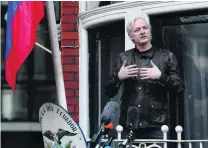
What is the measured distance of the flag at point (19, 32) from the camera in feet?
15.4

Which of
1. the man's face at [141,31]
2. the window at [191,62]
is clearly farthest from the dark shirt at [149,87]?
the window at [191,62]

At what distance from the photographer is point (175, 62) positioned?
4.56 meters

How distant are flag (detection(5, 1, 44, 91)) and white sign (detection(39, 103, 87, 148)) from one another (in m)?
0.43

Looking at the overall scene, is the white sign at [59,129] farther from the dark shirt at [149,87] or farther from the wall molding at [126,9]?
the wall molding at [126,9]

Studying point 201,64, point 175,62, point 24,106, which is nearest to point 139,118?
point 175,62

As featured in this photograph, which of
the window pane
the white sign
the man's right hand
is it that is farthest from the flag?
the window pane

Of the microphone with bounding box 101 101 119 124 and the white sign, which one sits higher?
the microphone with bounding box 101 101 119 124

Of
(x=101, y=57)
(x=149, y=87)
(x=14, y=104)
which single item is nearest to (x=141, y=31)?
(x=149, y=87)

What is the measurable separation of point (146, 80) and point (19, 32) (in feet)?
3.85

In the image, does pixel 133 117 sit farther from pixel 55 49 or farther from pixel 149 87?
pixel 55 49

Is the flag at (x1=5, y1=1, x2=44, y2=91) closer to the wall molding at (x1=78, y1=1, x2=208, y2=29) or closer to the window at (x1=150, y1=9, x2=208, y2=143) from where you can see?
the wall molding at (x1=78, y1=1, x2=208, y2=29)

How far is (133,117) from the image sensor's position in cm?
438

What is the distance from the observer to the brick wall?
5.72 meters

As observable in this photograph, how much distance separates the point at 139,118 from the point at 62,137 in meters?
0.65
